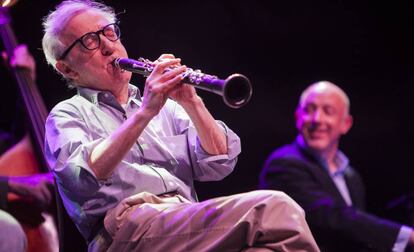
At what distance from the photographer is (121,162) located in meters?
2.06

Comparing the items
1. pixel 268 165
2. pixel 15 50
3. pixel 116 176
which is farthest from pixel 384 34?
pixel 116 176

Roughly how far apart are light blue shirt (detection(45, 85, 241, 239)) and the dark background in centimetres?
80

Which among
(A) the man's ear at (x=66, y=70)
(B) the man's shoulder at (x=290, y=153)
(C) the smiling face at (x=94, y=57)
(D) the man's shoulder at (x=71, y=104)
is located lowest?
(B) the man's shoulder at (x=290, y=153)

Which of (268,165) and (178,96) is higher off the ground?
(178,96)

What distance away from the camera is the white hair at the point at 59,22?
2270mm

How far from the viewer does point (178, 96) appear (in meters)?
2.11

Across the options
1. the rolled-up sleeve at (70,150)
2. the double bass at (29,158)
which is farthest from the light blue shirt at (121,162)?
the double bass at (29,158)

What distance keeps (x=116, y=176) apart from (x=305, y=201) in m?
1.66

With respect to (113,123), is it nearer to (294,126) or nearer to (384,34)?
(294,126)

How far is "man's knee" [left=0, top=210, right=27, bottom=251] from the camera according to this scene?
6.72ft

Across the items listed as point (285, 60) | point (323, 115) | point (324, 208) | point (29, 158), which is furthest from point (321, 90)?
point (29, 158)

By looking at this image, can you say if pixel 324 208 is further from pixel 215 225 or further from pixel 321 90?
pixel 215 225

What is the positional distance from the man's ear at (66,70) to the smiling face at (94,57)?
0.03 meters

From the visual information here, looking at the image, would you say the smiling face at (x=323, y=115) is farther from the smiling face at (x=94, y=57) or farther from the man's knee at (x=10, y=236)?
the man's knee at (x=10, y=236)
